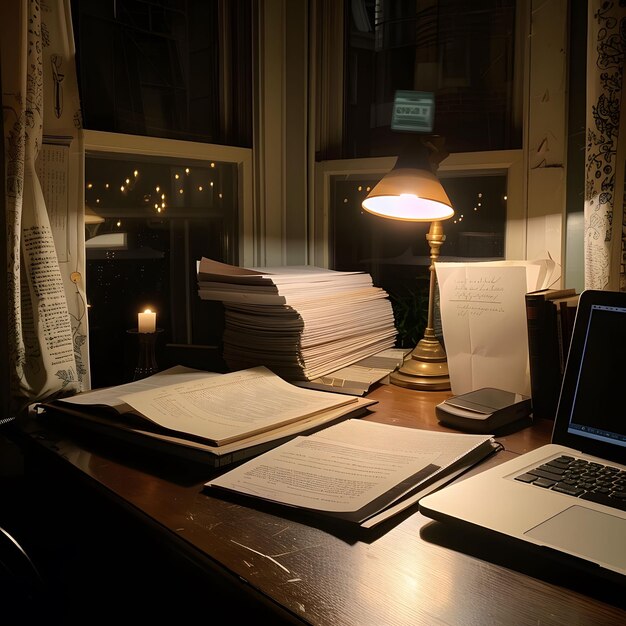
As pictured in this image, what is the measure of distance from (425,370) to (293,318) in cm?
29

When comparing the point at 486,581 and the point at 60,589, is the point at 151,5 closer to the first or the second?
the point at 60,589

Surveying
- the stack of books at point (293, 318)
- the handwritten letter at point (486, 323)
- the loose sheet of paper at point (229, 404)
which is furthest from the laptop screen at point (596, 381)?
the stack of books at point (293, 318)

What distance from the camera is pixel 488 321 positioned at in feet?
3.96

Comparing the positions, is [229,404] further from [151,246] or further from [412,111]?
[412,111]

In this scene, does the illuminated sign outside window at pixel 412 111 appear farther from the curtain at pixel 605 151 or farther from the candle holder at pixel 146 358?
the candle holder at pixel 146 358

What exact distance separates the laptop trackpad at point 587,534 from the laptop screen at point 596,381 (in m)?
0.20

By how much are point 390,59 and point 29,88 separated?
0.93 m

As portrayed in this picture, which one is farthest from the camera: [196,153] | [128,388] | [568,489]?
[196,153]

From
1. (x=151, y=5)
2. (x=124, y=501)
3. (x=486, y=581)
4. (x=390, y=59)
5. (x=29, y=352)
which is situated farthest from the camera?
(x=390, y=59)

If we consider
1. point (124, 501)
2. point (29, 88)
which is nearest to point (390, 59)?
point (29, 88)

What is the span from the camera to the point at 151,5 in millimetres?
1559

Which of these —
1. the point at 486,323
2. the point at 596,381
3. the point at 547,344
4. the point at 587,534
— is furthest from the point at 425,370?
the point at 587,534

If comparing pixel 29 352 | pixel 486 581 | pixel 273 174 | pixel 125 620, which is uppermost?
pixel 273 174

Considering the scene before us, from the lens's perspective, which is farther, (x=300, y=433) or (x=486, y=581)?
(x=300, y=433)
